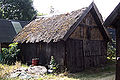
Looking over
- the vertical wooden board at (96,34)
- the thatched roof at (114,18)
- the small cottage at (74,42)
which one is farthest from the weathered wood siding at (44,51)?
the thatched roof at (114,18)

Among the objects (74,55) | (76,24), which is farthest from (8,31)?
(76,24)

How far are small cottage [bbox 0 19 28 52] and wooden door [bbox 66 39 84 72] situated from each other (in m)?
8.52

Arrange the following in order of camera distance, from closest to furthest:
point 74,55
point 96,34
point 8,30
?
point 74,55, point 96,34, point 8,30

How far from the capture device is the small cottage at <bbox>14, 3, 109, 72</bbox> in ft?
34.6

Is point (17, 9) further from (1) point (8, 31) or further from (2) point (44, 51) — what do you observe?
(2) point (44, 51)

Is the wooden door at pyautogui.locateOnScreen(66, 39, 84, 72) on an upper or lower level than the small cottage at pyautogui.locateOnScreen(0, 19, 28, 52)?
lower

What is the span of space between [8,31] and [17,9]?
14.0 m

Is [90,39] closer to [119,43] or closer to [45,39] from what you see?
[45,39]

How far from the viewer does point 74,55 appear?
1098 cm

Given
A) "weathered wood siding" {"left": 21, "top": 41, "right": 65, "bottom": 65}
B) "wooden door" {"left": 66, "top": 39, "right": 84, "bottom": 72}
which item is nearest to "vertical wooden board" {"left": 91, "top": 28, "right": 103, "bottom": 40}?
"wooden door" {"left": 66, "top": 39, "right": 84, "bottom": 72}

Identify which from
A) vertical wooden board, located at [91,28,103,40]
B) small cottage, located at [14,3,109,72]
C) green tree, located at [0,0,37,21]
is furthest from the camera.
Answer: green tree, located at [0,0,37,21]

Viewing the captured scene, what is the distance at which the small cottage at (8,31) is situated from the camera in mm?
16567

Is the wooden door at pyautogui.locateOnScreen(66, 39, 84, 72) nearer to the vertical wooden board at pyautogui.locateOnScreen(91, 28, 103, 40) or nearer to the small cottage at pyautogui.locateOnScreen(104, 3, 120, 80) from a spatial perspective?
the vertical wooden board at pyautogui.locateOnScreen(91, 28, 103, 40)

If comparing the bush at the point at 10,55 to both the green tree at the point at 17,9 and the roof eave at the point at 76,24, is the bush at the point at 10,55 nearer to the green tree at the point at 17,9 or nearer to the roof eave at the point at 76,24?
the roof eave at the point at 76,24
